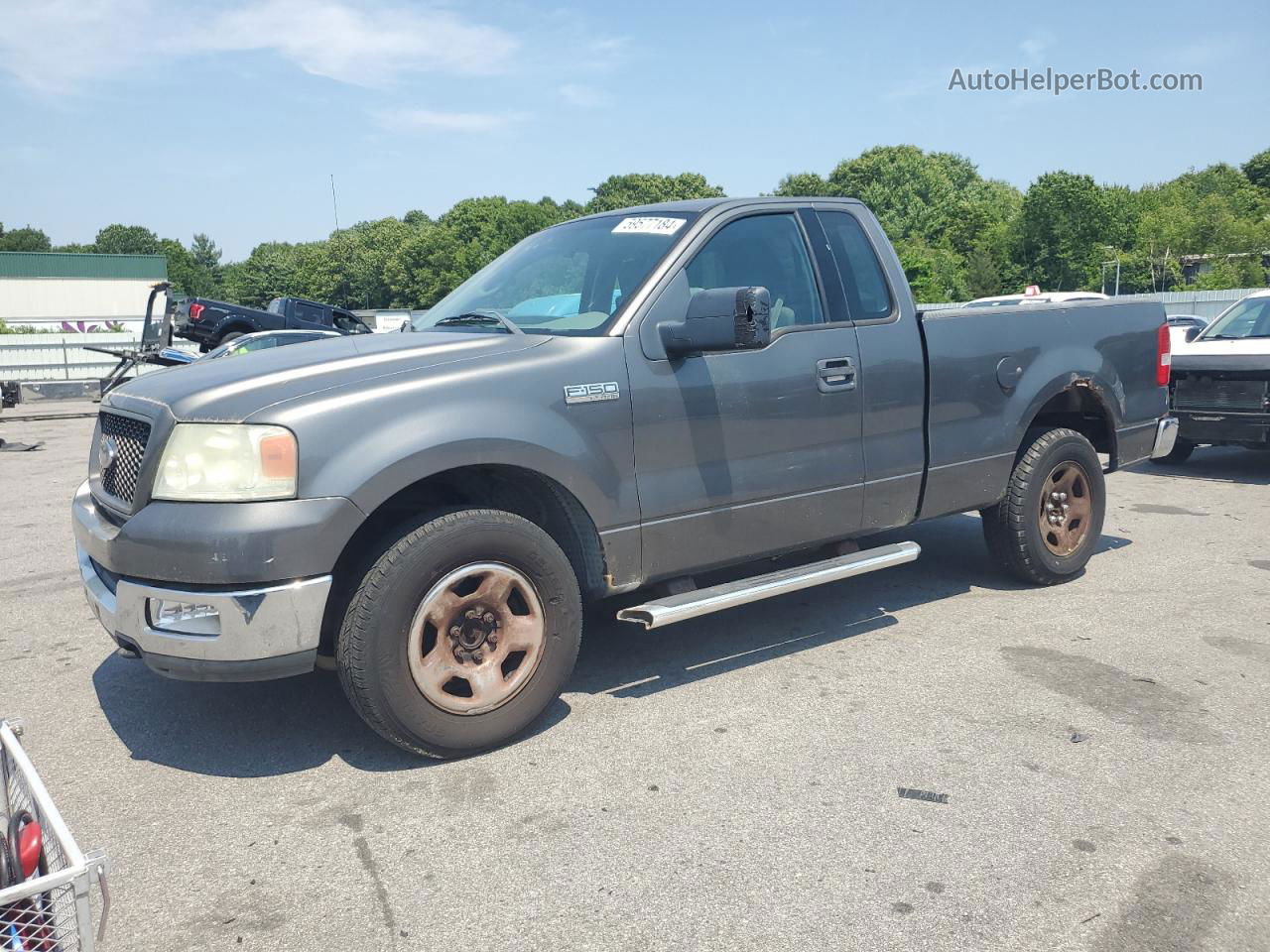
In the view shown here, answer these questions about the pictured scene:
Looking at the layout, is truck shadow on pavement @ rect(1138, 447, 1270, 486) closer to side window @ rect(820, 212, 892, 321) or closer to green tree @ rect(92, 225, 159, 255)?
side window @ rect(820, 212, 892, 321)

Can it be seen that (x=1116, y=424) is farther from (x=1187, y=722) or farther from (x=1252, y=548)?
(x=1187, y=722)

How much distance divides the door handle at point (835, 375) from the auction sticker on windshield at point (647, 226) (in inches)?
33.7

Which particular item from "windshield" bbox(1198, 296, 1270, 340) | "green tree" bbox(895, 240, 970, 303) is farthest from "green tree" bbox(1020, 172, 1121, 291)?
"windshield" bbox(1198, 296, 1270, 340)

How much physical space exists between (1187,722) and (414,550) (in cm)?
295

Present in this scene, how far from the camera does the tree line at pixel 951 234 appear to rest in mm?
57875

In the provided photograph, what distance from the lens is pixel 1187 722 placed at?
152 inches

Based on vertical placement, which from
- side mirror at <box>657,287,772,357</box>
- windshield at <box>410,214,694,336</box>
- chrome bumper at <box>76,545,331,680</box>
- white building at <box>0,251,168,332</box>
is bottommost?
chrome bumper at <box>76,545,331,680</box>

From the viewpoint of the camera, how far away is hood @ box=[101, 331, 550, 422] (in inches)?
132

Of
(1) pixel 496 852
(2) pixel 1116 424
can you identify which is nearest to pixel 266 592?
(1) pixel 496 852

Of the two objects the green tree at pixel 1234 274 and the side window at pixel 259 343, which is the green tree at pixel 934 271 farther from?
the side window at pixel 259 343

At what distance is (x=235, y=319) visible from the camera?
18484mm

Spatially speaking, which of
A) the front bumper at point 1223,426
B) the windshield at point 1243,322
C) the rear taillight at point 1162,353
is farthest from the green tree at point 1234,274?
the rear taillight at point 1162,353

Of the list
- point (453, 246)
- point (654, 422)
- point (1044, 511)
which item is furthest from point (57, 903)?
point (453, 246)

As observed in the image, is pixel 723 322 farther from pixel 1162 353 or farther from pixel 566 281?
pixel 1162 353
